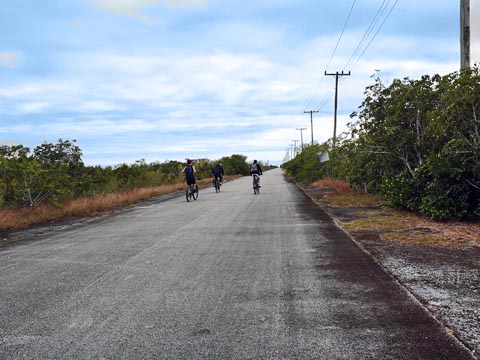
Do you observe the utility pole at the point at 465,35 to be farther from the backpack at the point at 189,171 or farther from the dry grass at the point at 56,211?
the dry grass at the point at 56,211

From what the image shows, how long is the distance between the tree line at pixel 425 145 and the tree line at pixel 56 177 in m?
10.9

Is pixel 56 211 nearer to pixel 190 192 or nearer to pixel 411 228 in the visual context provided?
pixel 190 192

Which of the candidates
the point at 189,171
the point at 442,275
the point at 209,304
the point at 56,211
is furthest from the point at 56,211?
the point at 442,275

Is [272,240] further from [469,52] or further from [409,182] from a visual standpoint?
[469,52]

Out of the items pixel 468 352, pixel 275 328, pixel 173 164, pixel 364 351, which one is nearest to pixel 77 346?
pixel 275 328

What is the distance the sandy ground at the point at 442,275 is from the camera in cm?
378

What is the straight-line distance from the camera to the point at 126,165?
2503cm

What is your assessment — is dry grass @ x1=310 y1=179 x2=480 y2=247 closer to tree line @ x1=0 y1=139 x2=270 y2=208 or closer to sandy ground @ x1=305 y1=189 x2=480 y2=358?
sandy ground @ x1=305 y1=189 x2=480 y2=358

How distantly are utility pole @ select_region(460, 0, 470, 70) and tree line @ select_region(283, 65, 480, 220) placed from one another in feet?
1.89

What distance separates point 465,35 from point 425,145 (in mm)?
3208

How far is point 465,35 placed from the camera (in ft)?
36.7

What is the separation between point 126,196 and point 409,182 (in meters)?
13.4

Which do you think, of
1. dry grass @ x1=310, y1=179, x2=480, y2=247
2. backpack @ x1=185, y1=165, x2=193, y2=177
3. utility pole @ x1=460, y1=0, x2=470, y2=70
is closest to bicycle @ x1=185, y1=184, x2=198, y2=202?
backpack @ x1=185, y1=165, x2=193, y2=177

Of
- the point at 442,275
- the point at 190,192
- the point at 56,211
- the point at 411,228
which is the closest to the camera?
the point at 442,275
